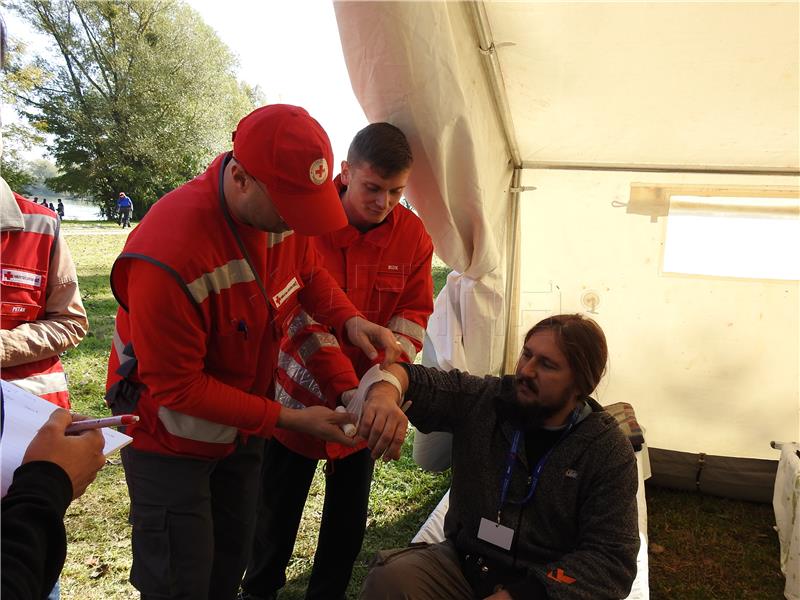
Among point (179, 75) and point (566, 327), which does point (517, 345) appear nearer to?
point (566, 327)

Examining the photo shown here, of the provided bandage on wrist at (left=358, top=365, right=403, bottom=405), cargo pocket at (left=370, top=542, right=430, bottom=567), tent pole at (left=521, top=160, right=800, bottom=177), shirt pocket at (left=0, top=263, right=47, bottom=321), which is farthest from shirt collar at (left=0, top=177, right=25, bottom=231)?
tent pole at (left=521, top=160, right=800, bottom=177)

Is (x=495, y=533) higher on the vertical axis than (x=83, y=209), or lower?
lower

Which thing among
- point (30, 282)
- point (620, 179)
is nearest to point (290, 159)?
point (30, 282)

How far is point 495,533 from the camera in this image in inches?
77.3

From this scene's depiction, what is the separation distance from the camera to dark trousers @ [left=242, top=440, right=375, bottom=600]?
232 centimetres

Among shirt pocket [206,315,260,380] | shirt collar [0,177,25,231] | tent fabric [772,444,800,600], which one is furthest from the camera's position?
tent fabric [772,444,800,600]

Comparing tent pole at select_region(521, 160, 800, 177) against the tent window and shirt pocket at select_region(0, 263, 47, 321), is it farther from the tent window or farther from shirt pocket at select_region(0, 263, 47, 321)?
shirt pocket at select_region(0, 263, 47, 321)

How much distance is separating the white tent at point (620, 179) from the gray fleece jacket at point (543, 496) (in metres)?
0.83

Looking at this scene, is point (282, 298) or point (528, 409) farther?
point (528, 409)

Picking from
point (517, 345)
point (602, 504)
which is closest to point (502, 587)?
point (602, 504)

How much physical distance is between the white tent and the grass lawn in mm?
375

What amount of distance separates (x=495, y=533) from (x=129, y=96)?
89.4 feet

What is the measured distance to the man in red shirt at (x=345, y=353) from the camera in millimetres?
2021

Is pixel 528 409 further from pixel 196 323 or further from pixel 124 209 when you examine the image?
pixel 124 209
